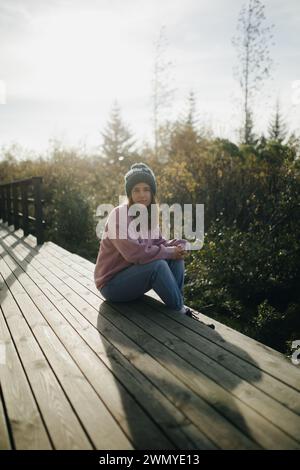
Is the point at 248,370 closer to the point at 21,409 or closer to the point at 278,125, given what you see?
the point at 21,409

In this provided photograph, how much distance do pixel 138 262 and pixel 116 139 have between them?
112ft

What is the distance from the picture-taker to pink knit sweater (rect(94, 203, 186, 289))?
2.86 metres

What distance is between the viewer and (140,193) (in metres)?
3.19

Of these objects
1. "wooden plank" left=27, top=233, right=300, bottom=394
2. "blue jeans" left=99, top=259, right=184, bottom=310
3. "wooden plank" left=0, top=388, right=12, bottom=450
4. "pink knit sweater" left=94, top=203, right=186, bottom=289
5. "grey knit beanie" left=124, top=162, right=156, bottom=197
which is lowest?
"wooden plank" left=0, top=388, right=12, bottom=450

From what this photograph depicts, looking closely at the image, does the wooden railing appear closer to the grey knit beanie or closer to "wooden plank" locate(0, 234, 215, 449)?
the grey knit beanie

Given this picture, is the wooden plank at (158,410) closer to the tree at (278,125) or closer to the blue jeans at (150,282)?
the blue jeans at (150,282)

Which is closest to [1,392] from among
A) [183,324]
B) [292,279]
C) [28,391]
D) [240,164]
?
[28,391]

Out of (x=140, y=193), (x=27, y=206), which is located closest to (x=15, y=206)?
(x=27, y=206)

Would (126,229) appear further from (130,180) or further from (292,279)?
(292,279)

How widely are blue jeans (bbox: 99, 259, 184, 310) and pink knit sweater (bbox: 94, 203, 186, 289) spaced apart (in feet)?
0.15

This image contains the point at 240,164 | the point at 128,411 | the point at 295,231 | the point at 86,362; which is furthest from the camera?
the point at 240,164

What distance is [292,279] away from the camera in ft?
14.5

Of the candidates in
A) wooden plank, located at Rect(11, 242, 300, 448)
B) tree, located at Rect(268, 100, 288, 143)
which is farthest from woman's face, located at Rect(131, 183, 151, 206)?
tree, located at Rect(268, 100, 288, 143)
